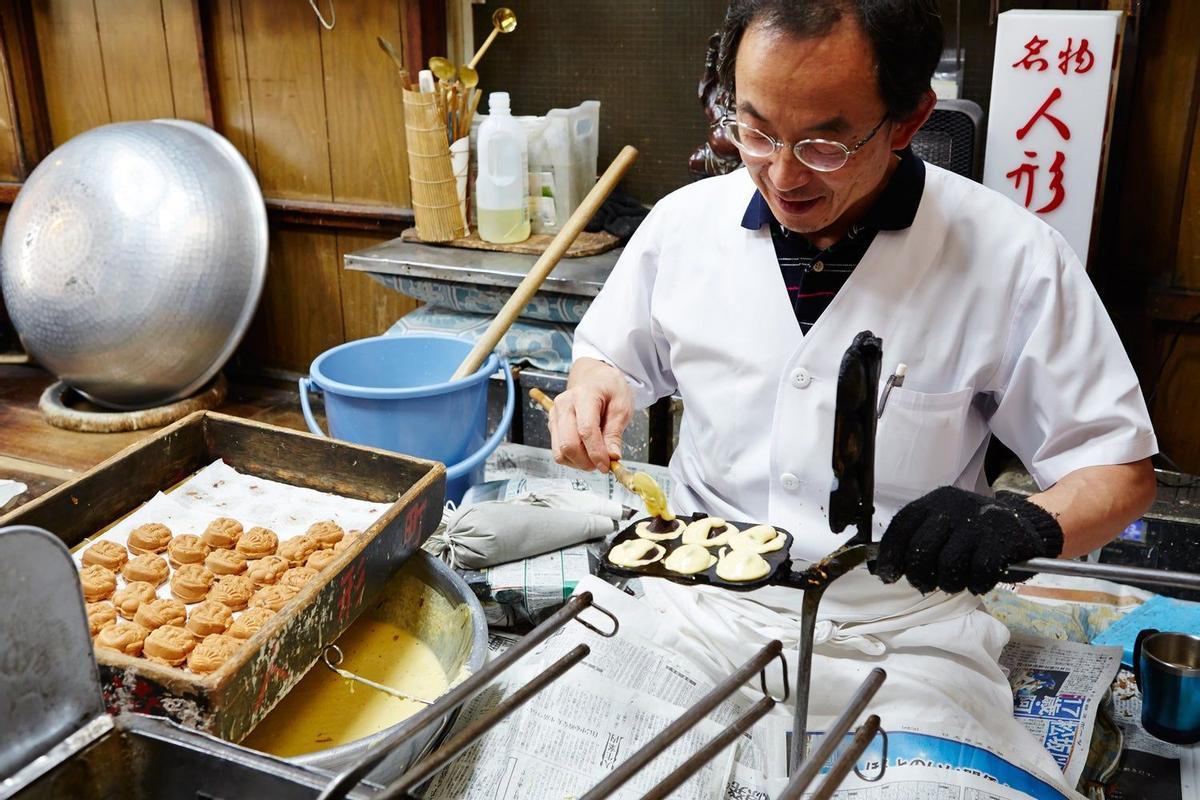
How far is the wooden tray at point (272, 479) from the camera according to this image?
1.39 metres

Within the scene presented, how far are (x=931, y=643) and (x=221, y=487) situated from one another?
142 cm

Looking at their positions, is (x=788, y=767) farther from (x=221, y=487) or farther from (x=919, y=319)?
(x=221, y=487)

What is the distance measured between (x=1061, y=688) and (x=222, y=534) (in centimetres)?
158

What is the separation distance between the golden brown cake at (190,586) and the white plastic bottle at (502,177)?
2.01 m

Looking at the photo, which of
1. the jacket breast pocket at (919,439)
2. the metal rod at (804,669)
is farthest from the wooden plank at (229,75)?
the metal rod at (804,669)

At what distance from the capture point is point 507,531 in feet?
7.17

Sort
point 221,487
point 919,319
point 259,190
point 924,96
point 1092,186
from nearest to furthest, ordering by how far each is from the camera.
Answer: point 924,96
point 919,319
point 221,487
point 1092,186
point 259,190

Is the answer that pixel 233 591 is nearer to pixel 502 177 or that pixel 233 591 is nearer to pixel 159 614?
pixel 159 614

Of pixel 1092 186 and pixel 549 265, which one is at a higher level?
pixel 1092 186

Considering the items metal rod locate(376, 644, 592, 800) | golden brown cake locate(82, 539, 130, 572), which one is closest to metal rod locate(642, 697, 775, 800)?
metal rod locate(376, 644, 592, 800)

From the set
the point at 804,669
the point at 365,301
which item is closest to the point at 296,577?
the point at 804,669

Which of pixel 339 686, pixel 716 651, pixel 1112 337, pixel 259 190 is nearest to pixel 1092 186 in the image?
pixel 1112 337

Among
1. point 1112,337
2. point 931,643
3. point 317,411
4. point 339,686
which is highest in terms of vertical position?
point 1112,337

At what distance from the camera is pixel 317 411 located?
173 inches
